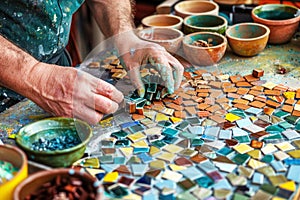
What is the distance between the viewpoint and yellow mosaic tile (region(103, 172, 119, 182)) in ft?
3.99

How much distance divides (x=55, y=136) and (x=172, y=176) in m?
0.34

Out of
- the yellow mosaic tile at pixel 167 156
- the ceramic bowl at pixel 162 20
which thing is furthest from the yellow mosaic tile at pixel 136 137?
the ceramic bowl at pixel 162 20

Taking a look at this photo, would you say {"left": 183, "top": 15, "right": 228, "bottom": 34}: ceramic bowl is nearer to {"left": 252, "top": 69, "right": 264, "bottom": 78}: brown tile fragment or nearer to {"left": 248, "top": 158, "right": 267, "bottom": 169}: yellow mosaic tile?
{"left": 252, "top": 69, "right": 264, "bottom": 78}: brown tile fragment

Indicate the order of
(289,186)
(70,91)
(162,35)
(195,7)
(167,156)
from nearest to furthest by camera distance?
(289,186)
(167,156)
(70,91)
(162,35)
(195,7)

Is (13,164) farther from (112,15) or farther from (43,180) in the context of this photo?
(112,15)

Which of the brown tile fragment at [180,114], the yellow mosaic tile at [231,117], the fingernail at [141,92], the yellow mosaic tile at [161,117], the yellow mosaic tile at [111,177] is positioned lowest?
the yellow mosaic tile at [111,177]

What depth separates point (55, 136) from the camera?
Result: 1304 millimetres

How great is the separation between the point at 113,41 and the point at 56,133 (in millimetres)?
691

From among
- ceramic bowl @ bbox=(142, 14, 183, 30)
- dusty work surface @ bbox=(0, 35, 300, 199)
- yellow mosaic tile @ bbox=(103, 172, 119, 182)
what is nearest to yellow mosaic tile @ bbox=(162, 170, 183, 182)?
dusty work surface @ bbox=(0, 35, 300, 199)

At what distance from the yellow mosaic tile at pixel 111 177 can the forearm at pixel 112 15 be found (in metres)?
0.80

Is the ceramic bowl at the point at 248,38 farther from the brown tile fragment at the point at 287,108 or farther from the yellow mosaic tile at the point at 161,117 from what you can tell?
the yellow mosaic tile at the point at 161,117

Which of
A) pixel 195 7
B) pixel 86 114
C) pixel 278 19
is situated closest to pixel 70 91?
pixel 86 114

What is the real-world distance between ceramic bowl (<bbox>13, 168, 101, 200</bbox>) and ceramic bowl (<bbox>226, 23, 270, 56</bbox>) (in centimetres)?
97

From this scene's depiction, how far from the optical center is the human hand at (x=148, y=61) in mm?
1571
